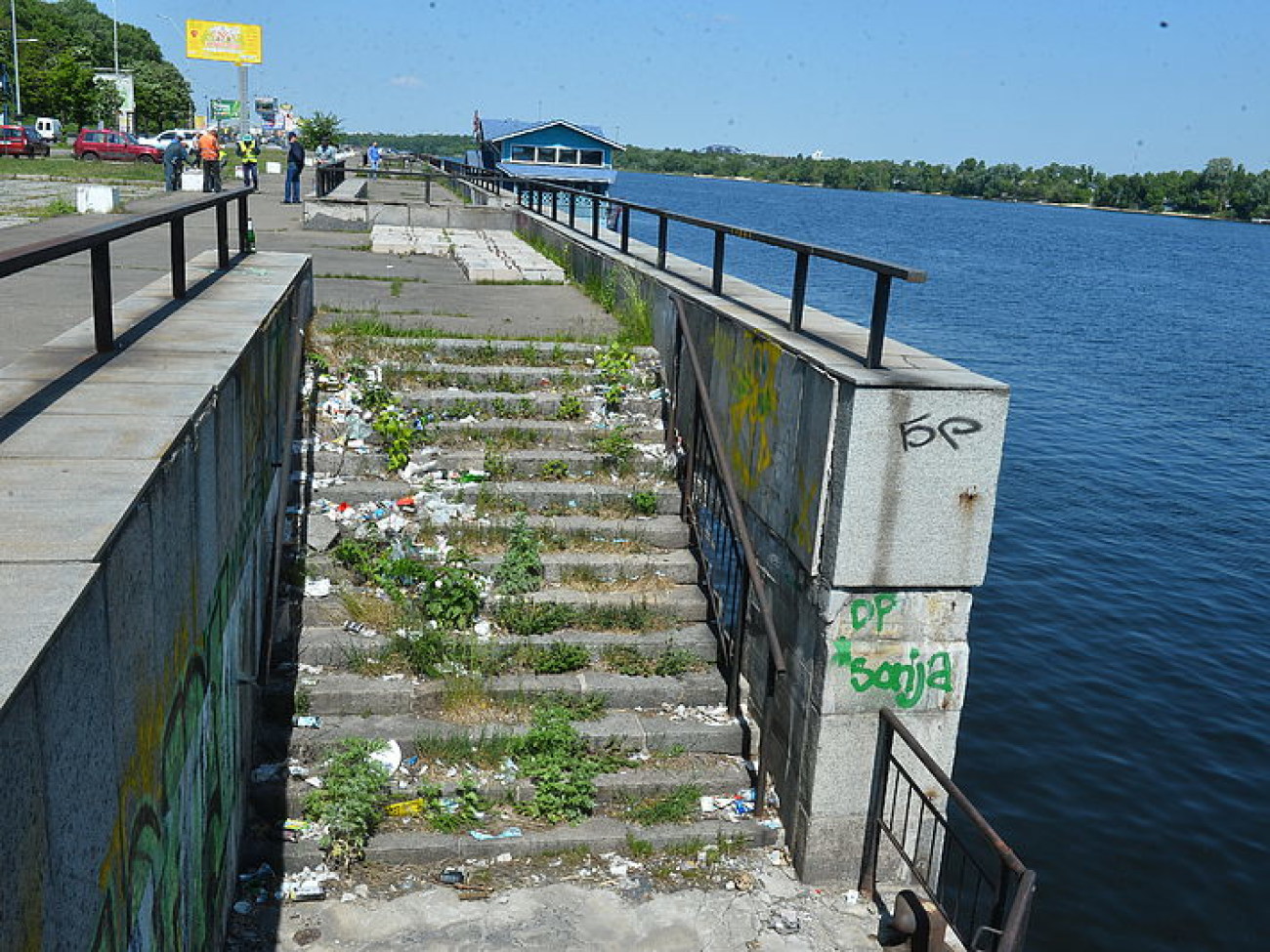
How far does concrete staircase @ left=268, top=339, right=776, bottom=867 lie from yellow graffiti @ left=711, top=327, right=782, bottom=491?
94cm

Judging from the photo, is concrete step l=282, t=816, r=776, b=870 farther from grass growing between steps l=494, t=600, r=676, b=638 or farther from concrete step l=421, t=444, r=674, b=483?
concrete step l=421, t=444, r=674, b=483

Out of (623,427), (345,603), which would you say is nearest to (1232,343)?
(623,427)

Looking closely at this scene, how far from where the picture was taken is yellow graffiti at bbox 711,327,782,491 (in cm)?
723

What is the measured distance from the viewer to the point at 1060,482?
61.1 feet

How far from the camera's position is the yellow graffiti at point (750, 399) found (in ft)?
23.7

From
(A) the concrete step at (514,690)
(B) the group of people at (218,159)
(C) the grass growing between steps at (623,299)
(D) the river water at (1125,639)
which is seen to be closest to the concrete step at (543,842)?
(A) the concrete step at (514,690)

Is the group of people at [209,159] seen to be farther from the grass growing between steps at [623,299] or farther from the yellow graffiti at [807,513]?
the yellow graffiti at [807,513]

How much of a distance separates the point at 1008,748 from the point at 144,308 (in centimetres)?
838

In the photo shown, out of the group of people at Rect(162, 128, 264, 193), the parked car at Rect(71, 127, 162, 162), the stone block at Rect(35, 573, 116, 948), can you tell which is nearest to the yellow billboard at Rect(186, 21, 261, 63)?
the parked car at Rect(71, 127, 162, 162)

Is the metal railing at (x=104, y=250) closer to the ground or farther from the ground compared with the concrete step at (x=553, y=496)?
farther from the ground

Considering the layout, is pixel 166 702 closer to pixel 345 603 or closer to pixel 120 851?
pixel 120 851

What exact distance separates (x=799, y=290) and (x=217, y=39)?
317 feet

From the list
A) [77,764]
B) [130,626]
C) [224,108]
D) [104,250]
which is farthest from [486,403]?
[224,108]

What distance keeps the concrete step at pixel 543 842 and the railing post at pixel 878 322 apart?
2776 mm
